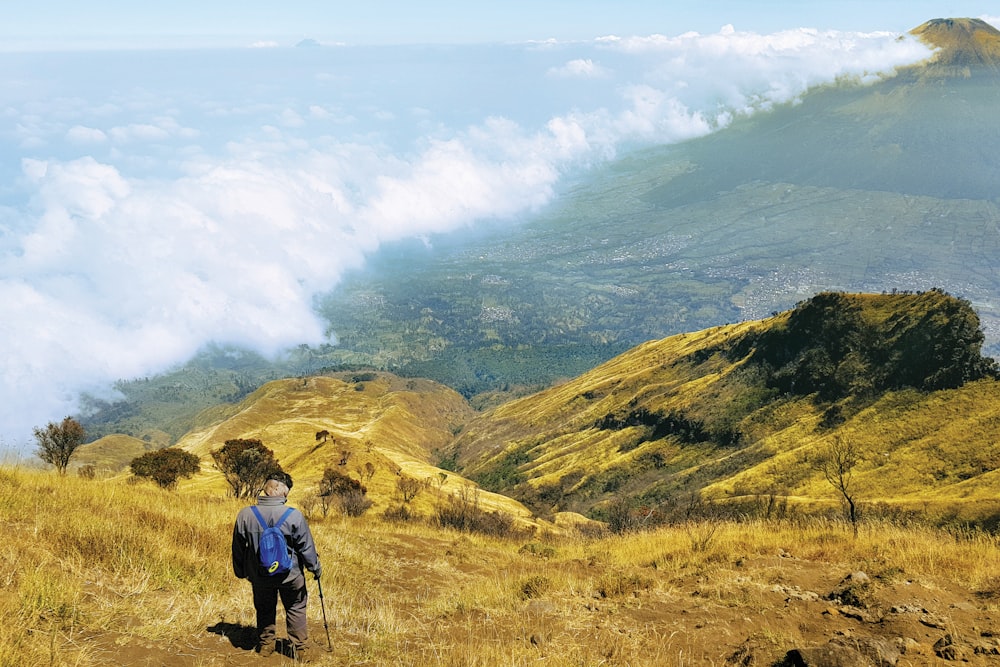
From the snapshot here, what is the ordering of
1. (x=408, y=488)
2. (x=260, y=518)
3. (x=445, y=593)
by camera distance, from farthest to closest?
(x=408, y=488) < (x=445, y=593) < (x=260, y=518)

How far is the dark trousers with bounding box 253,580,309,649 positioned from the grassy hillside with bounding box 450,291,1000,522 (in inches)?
1399

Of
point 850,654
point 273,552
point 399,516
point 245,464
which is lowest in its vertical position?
point 399,516

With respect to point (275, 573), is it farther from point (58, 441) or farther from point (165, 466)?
point (165, 466)

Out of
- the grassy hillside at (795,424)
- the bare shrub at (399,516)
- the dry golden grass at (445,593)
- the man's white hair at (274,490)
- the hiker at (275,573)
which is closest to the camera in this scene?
the dry golden grass at (445,593)

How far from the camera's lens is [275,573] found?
7.50 m

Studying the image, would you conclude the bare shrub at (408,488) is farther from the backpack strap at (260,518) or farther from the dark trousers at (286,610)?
the backpack strap at (260,518)

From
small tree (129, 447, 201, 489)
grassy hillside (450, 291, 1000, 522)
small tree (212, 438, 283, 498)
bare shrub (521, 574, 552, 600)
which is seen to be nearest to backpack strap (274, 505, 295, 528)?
bare shrub (521, 574, 552, 600)

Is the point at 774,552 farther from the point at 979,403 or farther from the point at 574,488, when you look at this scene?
the point at 574,488

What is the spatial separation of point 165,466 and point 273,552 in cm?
3932

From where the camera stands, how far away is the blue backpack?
7.43 metres

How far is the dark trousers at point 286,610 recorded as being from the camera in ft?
25.2

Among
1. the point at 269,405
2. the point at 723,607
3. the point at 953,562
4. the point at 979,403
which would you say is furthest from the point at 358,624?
the point at 269,405

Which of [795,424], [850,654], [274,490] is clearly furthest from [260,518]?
[795,424]

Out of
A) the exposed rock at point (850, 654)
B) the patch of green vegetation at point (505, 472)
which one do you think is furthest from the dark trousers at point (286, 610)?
the patch of green vegetation at point (505, 472)
